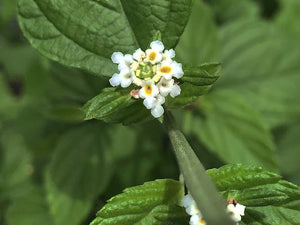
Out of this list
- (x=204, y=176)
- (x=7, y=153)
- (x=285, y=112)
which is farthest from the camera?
(x=7, y=153)

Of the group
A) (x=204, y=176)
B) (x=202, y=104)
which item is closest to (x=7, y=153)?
(x=202, y=104)

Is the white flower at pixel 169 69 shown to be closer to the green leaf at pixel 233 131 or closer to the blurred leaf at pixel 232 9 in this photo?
the green leaf at pixel 233 131

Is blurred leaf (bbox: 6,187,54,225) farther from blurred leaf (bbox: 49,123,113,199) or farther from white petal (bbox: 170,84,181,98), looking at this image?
white petal (bbox: 170,84,181,98)

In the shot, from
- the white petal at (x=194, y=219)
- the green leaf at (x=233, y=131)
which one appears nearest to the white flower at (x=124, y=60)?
the white petal at (x=194, y=219)

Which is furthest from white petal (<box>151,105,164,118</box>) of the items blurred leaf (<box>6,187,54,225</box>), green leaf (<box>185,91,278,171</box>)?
blurred leaf (<box>6,187,54,225</box>)

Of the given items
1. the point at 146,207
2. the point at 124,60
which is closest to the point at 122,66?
the point at 124,60

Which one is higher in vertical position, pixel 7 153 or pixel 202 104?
pixel 7 153

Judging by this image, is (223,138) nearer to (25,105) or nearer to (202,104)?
(202,104)
